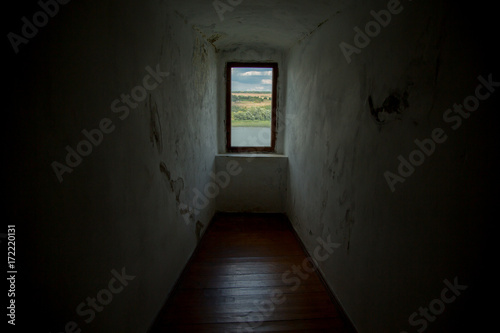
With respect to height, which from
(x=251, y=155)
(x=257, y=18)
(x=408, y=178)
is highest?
(x=257, y=18)

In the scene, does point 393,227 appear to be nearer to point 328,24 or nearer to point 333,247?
point 333,247

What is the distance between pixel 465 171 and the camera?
3.06 ft

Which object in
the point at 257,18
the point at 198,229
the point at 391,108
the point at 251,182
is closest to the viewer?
the point at 391,108

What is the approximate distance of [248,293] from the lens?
2.25 meters

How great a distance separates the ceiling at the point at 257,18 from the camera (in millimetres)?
2117

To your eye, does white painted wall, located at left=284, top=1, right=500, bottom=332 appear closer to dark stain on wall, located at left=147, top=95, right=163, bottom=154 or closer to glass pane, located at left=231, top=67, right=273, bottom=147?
dark stain on wall, located at left=147, top=95, right=163, bottom=154

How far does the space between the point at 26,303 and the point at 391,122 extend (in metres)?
1.65

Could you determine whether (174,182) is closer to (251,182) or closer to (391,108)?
(391,108)

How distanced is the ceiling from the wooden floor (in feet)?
7.50

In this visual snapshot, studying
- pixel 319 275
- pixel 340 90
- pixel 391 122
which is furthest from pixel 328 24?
pixel 319 275

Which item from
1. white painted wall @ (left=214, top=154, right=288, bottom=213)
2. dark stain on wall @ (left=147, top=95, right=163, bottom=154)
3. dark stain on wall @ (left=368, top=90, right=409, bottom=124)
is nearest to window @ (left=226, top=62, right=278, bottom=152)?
white painted wall @ (left=214, top=154, right=288, bottom=213)

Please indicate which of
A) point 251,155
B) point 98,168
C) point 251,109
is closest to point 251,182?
point 251,155

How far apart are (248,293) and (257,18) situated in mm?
2479

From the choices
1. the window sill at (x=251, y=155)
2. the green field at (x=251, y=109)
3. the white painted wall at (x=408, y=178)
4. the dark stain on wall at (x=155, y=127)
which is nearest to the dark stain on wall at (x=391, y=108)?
the white painted wall at (x=408, y=178)
